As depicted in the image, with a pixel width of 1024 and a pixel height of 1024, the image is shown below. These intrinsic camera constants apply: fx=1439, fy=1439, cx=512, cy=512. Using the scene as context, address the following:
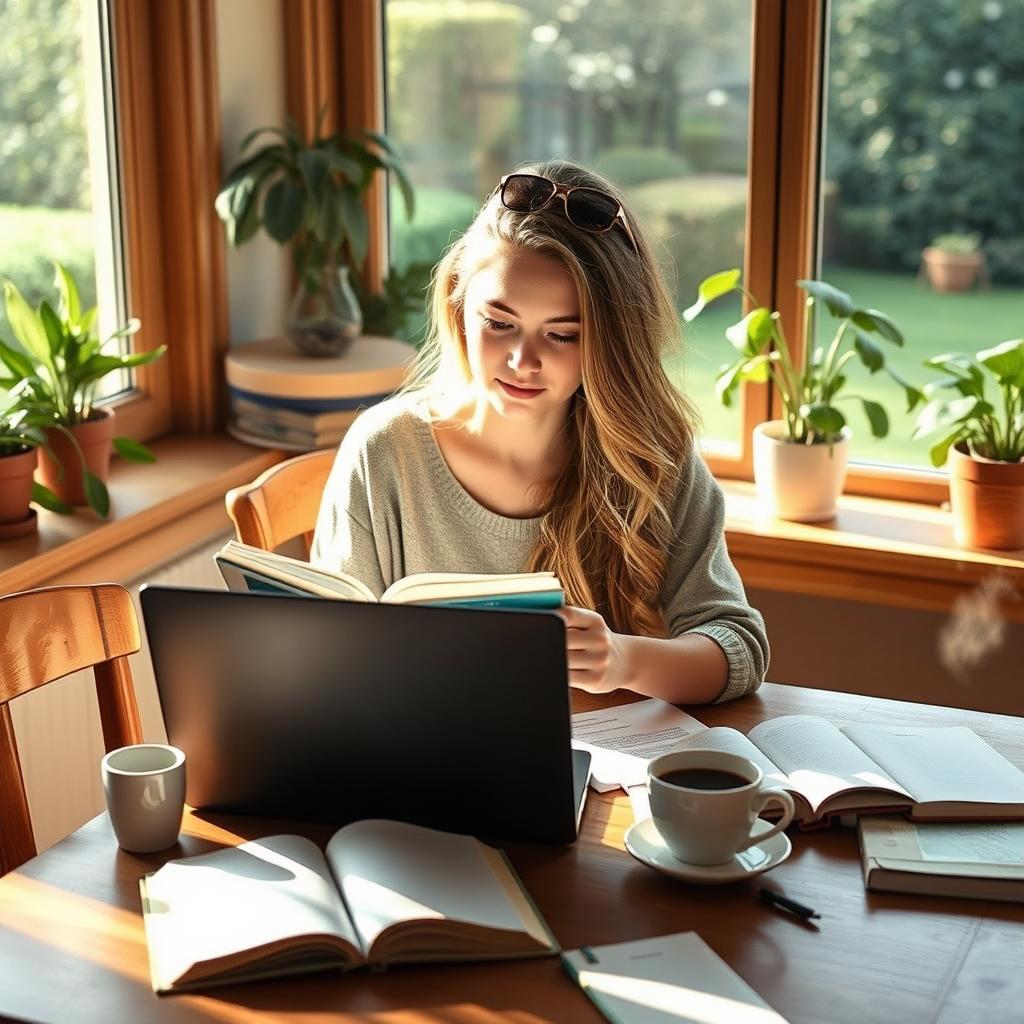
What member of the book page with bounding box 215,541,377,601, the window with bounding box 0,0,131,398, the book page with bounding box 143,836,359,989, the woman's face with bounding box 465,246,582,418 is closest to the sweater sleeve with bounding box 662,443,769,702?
the woman's face with bounding box 465,246,582,418

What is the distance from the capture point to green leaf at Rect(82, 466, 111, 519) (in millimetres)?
2221

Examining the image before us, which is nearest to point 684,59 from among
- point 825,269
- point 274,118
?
point 825,269

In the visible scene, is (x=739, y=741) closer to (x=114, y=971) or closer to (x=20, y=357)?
(x=114, y=971)

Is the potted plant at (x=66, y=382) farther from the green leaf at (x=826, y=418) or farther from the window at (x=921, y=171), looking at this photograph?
the window at (x=921, y=171)

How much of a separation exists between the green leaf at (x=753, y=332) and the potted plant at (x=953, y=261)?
0.34 metres

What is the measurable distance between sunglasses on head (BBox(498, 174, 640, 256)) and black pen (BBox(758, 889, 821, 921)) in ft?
2.70

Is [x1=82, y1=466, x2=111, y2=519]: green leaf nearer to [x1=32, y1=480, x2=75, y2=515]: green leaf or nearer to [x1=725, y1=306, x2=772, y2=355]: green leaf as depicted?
[x1=32, y1=480, x2=75, y2=515]: green leaf

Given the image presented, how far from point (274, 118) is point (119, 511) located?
0.95 metres

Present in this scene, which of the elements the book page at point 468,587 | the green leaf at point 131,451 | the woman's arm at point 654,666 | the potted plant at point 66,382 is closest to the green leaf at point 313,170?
the potted plant at point 66,382

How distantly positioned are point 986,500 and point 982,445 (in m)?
0.09

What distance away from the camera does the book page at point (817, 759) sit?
1.29 metres

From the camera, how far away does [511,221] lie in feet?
5.59

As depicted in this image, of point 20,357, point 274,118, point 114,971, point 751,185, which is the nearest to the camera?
point 114,971

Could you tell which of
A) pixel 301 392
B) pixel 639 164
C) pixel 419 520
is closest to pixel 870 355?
pixel 639 164
